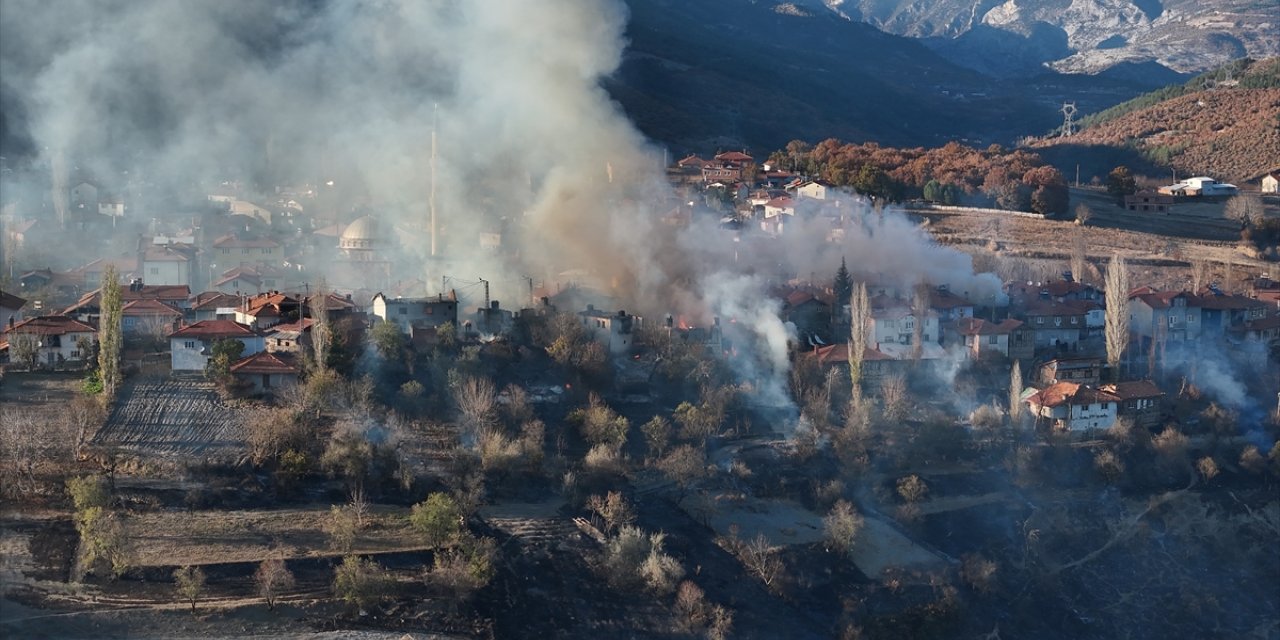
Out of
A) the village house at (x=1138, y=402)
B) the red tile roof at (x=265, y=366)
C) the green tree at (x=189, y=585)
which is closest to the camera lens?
the green tree at (x=189, y=585)

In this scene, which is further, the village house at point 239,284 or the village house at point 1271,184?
the village house at point 1271,184

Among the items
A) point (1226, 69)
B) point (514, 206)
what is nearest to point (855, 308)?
point (514, 206)

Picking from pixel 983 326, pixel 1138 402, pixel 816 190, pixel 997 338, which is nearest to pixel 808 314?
pixel 983 326

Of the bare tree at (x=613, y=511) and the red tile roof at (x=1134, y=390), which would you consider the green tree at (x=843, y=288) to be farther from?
the bare tree at (x=613, y=511)

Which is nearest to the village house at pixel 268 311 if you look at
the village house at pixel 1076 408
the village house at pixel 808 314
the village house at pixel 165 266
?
the village house at pixel 165 266

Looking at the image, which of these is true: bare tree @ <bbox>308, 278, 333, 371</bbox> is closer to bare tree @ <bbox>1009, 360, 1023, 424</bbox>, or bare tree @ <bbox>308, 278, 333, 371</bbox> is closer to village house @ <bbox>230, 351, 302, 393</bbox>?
village house @ <bbox>230, 351, 302, 393</bbox>

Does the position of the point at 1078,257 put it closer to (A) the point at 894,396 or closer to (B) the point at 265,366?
(A) the point at 894,396

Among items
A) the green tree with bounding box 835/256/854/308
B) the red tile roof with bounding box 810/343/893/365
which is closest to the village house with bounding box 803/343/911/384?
the red tile roof with bounding box 810/343/893/365
